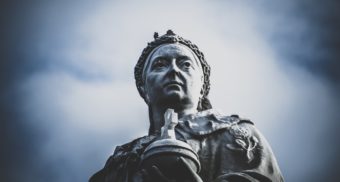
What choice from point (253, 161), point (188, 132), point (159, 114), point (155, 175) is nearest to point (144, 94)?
point (159, 114)

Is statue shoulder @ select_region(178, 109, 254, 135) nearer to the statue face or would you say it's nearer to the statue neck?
the statue neck

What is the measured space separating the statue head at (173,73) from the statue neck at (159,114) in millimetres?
96

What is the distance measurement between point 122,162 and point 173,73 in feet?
6.58

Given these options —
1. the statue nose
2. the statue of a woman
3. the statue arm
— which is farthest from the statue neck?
the statue arm

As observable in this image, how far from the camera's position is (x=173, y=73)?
10.9 metres

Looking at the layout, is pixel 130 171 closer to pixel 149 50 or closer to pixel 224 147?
pixel 224 147

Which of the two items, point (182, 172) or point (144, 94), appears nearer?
point (182, 172)

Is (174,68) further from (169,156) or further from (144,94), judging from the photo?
(169,156)

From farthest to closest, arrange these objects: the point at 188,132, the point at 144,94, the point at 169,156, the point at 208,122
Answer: the point at 144,94
the point at 208,122
the point at 188,132
the point at 169,156

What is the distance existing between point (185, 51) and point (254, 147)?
293 centimetres

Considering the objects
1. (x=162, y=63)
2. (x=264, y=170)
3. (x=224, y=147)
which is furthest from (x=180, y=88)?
(x=264, y=170)

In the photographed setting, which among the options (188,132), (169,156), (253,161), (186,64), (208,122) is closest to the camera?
(169,156)

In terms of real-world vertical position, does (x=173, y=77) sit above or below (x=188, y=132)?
above

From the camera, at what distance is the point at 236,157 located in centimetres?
931
